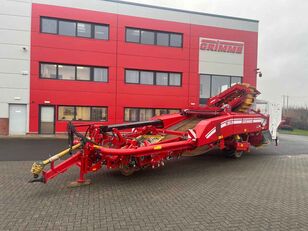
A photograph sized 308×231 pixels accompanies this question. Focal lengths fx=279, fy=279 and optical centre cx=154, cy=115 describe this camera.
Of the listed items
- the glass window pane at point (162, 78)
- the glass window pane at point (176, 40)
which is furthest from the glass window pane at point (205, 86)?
the glass window pane at point (176, 40)

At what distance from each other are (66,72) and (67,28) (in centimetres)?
297

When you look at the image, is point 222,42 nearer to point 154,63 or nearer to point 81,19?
point 154,63

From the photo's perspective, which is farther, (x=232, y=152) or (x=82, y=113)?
(x=82, y=113)

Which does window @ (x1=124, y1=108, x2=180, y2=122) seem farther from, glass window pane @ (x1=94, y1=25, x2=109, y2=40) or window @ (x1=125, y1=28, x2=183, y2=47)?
glass window pane @ (x1=94, y1=25, x2=109, y2=40)

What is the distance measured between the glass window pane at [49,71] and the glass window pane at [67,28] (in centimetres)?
234

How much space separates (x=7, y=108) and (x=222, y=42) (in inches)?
637

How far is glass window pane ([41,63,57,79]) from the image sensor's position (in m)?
18.6

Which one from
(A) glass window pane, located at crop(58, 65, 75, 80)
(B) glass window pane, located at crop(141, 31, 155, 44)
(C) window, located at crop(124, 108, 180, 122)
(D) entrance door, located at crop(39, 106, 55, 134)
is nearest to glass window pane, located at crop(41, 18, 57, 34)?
(A) glass window pane, located at crop(58, 65, 75, 80)

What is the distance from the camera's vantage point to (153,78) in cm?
2077

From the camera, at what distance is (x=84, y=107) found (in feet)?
63.6

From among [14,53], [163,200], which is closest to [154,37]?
[14,53]

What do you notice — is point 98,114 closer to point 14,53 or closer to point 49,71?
point 49,71

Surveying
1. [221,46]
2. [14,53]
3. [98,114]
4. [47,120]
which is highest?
[221,46]

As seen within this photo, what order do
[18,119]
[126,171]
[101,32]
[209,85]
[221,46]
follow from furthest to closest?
[209,85], [221,46], [101,32], [18,119], [126,171]
